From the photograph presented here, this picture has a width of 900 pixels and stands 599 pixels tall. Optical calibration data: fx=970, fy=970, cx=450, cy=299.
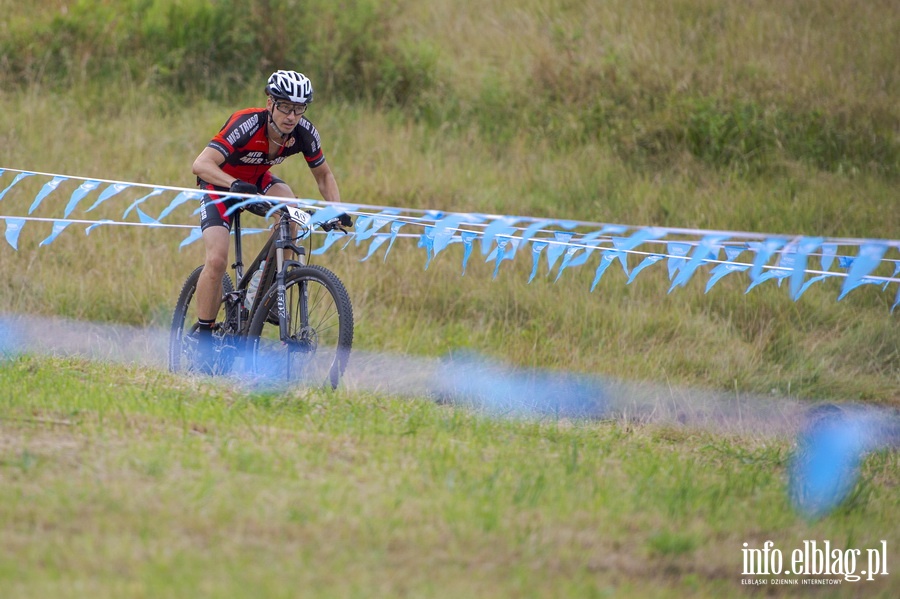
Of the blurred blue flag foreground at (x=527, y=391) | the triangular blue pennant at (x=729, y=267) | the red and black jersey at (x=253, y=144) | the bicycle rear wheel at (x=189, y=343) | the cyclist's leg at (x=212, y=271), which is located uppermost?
the red and black jersey at (x=253, y=144)

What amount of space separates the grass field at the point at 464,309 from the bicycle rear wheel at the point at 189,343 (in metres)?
0.41

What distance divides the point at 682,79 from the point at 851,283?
32.9 feet

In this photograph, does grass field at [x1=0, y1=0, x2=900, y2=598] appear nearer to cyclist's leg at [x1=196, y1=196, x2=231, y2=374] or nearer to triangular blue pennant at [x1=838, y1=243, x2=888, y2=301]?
cyclist's leg at [x1=196, y1=196, x2=231, y2=374]

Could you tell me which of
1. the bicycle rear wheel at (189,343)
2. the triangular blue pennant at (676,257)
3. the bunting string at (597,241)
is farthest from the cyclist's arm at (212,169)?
the triangular blue pennant at (676,257)

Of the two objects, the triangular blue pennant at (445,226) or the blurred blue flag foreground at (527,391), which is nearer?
the triangular blue pennant at (445,226)

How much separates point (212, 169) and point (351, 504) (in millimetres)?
3145

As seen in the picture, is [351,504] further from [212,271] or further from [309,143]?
[309,143]

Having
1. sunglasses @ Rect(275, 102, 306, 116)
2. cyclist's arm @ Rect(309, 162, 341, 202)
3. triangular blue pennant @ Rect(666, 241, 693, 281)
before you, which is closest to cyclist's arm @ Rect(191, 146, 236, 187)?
sunglasses @ Rect(275, 102, 306, 116)

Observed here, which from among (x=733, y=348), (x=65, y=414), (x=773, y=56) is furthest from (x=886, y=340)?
(x=65, y=414)

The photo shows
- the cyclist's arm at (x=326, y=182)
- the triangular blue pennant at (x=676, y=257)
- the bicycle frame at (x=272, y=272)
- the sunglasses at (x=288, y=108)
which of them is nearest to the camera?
the triangular blue pennant at (x=676, y=257)

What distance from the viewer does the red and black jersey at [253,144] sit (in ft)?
22.2

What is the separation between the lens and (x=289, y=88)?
657 cm

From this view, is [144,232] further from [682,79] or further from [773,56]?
[773,56]

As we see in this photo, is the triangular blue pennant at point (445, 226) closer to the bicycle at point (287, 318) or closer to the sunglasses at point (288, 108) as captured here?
the bicycle at point (287, 318)
